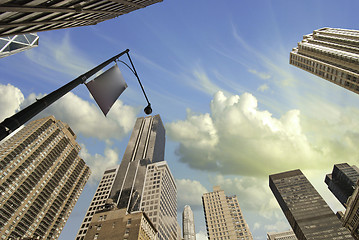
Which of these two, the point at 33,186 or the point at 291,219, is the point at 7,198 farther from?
the point at 291,219

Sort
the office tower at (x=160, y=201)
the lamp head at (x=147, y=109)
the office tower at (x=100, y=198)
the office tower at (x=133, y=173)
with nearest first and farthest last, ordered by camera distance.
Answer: the lamp head at (x=147, y=109) → the office tower at (x=100, y=198) → the office tower at (x=160, y=201) → the office tower at (x=133, y=173)

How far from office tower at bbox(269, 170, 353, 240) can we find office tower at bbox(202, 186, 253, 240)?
37.4 metres

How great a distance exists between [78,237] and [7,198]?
43.6 m

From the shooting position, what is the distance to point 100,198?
440ft

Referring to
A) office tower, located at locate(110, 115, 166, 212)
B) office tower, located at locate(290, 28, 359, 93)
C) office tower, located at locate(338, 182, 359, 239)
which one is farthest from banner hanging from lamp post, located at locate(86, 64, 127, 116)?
office tower, located at locate(110, 115, 166, 212)

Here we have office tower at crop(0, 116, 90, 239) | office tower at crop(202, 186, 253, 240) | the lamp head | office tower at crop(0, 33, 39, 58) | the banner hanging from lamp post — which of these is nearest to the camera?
the banner hanging from lamp post

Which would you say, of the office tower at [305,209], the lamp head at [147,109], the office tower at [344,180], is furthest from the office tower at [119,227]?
the office tower at [344,180]

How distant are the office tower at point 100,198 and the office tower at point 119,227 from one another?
4908 cm

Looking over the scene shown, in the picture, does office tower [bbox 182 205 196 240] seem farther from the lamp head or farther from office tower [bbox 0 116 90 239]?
the lamp head

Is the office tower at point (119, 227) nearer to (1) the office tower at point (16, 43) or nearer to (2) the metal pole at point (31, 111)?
(2) the metal pole at point (31, 111)

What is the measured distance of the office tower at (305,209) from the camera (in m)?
135

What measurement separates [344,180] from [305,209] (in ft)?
159

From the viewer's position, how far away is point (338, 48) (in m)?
82.8

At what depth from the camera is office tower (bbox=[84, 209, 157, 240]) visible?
6444 cm
